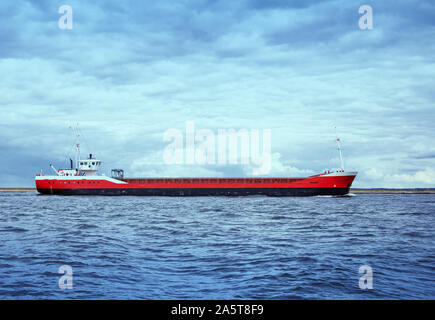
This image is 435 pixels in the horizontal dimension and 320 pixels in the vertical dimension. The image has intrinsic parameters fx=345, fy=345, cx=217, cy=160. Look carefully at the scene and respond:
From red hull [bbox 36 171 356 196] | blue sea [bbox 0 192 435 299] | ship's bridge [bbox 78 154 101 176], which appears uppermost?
ship's bridge [bbox 78 154 101 176]

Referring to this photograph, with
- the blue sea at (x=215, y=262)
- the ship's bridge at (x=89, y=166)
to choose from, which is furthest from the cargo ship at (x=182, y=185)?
the blue sea at (x=215, y=262)

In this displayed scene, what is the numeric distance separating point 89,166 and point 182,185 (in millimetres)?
22052

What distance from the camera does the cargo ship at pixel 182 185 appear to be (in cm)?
6774

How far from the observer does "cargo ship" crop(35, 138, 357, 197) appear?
67.7 meters

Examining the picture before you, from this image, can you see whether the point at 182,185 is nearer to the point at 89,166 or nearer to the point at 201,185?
the point at 201,185

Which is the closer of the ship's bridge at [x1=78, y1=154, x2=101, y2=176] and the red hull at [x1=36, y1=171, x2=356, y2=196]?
the red hull at [x1=36, y1=171, x2=356, y2=196]

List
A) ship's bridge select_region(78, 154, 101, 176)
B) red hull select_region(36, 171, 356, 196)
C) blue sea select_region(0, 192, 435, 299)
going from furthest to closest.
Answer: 1. ship's bridge select_region(78, 154, 101, 176)
2. red hull select_region(36, 171, 356, 196)
3. blue sea select_region(0, 192, 435, 299)

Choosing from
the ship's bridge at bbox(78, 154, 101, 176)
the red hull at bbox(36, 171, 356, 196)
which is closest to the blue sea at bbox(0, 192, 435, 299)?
the red hull at bbox(36, 171, 356, 196)

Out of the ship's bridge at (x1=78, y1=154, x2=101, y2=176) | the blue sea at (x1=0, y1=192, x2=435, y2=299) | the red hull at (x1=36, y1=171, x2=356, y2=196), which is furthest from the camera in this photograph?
the ship's bridge at (x1=78, y1=154, x2=101, y2=176)

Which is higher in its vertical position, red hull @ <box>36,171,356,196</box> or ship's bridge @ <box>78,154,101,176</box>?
ship's bridge @ <box>78,154,101,176</box>

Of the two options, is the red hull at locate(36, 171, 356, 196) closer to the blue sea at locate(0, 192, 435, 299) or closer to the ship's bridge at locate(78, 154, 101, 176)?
the ship's bridge at locate(78, 154, 101, 176)

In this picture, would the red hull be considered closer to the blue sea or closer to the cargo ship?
the cargo ship

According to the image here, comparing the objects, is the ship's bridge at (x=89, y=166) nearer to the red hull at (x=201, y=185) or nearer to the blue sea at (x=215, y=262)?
the red hull at (x=201, y=185)
